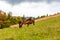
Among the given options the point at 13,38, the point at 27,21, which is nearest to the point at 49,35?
the point at 13,38

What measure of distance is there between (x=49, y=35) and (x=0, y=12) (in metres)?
69.4

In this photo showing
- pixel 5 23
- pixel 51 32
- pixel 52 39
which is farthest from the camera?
pixel 5 23

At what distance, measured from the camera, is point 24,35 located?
987 inches

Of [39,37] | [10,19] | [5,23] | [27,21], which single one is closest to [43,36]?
[39,37]

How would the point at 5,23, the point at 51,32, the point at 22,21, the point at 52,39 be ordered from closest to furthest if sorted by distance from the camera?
the point at 52,39 → the point at 51,32 → the point at 22,21 → the point at 5,23

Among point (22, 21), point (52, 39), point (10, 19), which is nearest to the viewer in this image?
point (52, 39)

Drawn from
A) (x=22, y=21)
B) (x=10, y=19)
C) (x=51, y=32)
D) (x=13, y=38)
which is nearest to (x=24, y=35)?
(x=13, y=38)

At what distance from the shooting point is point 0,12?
304 ft

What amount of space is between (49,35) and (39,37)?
1656mm

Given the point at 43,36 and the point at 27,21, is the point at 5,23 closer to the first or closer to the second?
the point at 27,21

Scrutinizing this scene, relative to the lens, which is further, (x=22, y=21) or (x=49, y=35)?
(x=22, y=21)

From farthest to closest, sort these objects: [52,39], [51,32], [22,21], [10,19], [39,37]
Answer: [10,19], [22,21], [51,32], [39,37], [52,39]

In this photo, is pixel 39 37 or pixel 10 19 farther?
pixel 10 19

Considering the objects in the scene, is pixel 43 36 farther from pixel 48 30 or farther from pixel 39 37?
pixel 48 30
